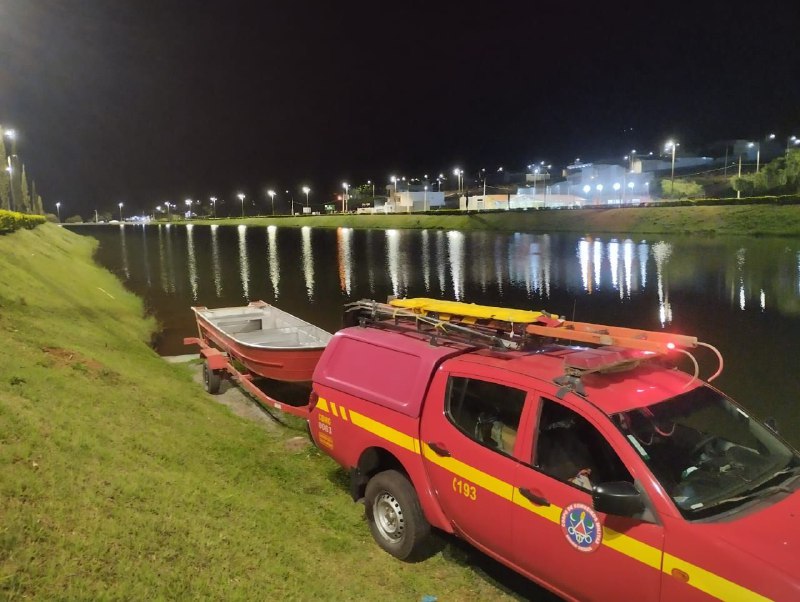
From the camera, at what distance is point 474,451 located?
480 centimetres

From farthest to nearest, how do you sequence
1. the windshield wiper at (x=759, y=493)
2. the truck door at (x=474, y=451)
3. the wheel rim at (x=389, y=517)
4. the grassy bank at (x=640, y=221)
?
1. the grassy bank at (x=640, y=221)
2. the wheel rim at (x=389, y=517)
3. the truck door at (x=474, y=451)
4. the windshield wiper at (x=759, y=493)

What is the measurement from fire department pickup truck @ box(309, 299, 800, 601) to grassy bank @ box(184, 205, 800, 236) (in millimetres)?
61251

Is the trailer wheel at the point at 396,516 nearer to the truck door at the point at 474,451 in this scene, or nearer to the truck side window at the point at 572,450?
the truck door at the point at 474,451

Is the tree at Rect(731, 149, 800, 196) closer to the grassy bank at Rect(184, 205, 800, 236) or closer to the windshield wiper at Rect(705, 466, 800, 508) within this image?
the grassy bank at Rect(184, 205, 800, 236)

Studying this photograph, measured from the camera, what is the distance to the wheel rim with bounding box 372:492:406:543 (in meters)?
5.56

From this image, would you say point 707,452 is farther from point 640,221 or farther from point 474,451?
point 640,221

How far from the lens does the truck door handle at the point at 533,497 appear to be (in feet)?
13.8

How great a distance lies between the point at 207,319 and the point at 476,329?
958 centimetres

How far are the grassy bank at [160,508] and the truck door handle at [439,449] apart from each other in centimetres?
130

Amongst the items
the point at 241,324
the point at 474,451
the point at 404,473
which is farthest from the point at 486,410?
the point at 241,324

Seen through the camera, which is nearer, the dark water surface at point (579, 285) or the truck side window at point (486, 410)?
the truck side window at point (486, 410)

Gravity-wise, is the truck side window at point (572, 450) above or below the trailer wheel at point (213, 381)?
above

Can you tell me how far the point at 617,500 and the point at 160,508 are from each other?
3.85 m

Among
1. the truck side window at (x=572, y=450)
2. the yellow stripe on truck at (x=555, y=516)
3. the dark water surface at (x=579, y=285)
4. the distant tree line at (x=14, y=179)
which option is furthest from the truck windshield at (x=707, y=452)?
the distant tree line at (x=14, y=179)
